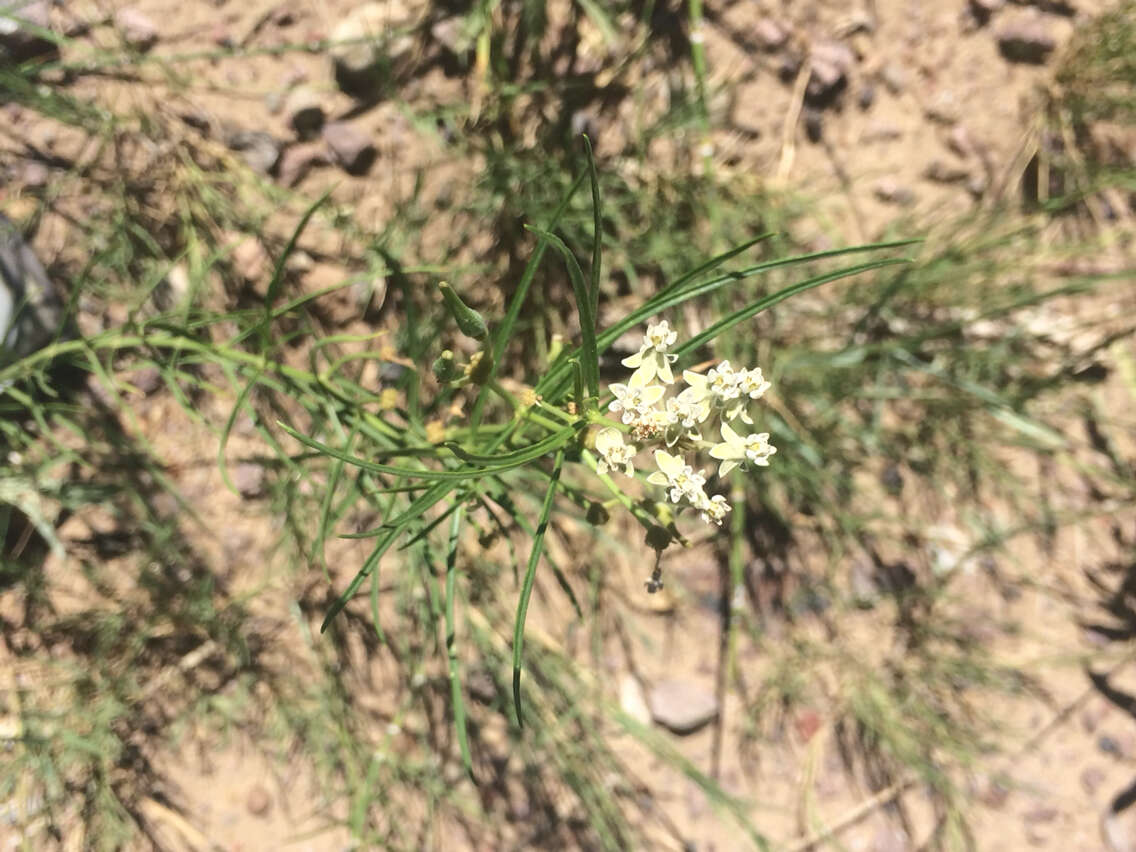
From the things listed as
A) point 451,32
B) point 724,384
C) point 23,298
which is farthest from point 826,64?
point 23,298

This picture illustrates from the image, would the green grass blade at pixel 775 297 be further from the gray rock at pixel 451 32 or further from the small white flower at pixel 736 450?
the gray rock at pixel 451 32

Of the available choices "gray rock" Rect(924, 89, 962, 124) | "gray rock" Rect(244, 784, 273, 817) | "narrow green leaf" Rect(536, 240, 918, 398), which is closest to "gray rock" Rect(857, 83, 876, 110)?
"gray rock" Rect(924, 89, 962, 124)

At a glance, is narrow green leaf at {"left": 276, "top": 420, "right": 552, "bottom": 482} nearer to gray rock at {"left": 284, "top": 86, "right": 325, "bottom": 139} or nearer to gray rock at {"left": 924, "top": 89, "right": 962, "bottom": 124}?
gray rock at {"left": 284, "top": 86, "right": 325, "bottom": 139}

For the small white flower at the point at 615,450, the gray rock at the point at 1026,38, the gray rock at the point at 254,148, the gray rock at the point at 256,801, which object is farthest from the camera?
the gray rock at the point at 1026,38

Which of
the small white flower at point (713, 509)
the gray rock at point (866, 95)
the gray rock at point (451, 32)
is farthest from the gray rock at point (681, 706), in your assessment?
the gray rock at point (451, 32)

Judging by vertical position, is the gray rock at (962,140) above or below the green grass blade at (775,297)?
above

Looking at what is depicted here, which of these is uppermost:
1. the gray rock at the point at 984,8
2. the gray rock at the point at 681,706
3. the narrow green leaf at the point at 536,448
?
the gray rock at the point at 984,8
